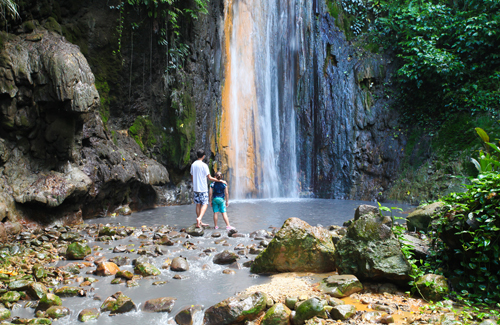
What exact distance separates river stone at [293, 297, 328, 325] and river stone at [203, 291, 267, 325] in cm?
33

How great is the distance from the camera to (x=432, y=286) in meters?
3.14

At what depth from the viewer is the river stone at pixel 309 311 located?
2.80 meters

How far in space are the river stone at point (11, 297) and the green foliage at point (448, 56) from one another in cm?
1465

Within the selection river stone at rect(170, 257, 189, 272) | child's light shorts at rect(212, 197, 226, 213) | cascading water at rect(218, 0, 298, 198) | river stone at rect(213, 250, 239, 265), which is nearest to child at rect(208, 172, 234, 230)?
child's light shorts at rect(212, 197, 226, 213)

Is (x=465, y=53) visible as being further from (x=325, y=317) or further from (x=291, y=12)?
(x=325, y=317)

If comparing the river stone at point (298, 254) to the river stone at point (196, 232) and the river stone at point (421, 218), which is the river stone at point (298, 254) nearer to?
the river stone at point (421, 218)

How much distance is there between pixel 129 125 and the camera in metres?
11.6

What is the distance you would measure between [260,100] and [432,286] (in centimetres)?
1466

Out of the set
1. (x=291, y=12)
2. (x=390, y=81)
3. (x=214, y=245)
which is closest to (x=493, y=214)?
(x=214, y=245)

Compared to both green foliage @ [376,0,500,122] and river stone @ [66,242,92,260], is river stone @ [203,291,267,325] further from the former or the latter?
green foliage @ [376,0,500,122]

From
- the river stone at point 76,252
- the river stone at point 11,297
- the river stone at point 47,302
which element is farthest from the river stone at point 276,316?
the river stone at point 76,252

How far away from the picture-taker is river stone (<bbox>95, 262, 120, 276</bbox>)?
4.07 m

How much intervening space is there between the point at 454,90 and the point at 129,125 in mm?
13259

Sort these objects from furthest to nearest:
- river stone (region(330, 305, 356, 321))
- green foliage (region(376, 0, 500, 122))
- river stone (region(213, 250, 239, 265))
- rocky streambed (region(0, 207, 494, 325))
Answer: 1. green foliage (region(376, 0, 500, 122))
2. river stone (region(213, 250, 239, 265))
3. rocky streambed (region(0, 207, 494, 325))
4. river stone (region(330, 305, 356, 321))
